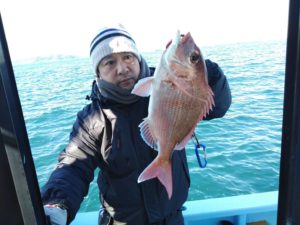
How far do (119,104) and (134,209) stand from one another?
2.65 ft

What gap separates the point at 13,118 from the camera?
965mm

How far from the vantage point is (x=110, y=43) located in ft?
7.23

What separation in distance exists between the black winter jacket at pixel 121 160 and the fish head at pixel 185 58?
628mm

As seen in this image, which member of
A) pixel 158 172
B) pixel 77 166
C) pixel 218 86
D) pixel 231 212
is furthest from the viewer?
pixel 231 212

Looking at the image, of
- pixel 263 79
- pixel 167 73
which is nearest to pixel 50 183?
pixel 167 73

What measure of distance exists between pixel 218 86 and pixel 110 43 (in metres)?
0.86

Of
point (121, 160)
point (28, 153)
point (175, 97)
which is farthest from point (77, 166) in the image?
point (28, 153)

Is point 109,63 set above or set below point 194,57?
below

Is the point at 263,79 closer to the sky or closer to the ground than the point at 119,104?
closer to the ground

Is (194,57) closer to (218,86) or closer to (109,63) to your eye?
(218,86)

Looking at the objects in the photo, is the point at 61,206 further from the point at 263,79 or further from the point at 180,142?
the point at 263,79

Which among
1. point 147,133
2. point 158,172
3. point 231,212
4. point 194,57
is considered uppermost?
point 194,57

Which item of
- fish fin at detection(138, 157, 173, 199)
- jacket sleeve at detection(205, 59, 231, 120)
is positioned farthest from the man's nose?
fish fin at detection(138, 157, 173, 199)

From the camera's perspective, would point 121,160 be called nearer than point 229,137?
Yes
